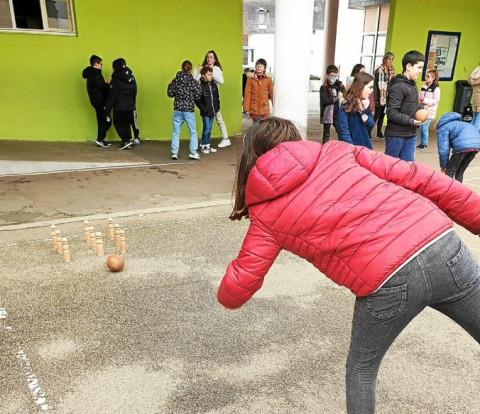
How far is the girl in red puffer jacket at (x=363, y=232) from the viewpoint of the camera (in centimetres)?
180

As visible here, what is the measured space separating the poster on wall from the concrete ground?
32.0 ft

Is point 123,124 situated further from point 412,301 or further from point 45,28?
point 412,301

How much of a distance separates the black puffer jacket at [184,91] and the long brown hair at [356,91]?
11.7 ft

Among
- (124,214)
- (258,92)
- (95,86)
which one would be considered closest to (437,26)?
(258,92)

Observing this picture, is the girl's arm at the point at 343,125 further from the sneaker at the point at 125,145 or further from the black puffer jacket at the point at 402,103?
the sneaker at the point at 125,145

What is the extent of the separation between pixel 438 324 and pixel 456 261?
1891mm

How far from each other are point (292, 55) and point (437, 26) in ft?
26.4

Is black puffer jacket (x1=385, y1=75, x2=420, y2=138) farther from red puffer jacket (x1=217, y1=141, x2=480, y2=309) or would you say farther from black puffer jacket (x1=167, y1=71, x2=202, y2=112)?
black puffer jacket (x1=167, y1=71, x2=202, y2=112)

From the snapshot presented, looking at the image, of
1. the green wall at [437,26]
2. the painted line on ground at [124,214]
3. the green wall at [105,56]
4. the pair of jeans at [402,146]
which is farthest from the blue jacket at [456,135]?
the green wall at [437,26]

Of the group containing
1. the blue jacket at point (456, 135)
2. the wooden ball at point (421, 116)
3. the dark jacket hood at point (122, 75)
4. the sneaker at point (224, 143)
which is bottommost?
the sneaker at point (224, 143)

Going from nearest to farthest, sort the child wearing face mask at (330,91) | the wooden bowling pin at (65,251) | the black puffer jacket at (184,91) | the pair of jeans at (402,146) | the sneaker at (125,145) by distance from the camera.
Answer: the wooden bowling pin at (65,251)
the pair of jeans at (402,146)
the black puffer jacket at (184,91)
the sneaker at (125,145)
the child wearing face mask at (330,91)

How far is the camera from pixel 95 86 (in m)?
8.95

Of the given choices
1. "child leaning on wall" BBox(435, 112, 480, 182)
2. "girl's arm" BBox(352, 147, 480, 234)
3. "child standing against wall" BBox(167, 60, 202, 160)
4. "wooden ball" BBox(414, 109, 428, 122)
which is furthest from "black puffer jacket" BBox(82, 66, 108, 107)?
"girl's arm" BBox(352, 147, 480, 234)

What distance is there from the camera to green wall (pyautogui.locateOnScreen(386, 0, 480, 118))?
1245 centimetres
